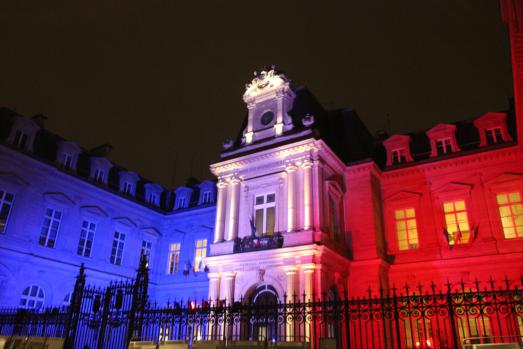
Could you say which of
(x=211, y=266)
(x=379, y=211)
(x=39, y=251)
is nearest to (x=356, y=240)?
(x=379, y=211)

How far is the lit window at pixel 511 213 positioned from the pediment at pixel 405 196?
10.9 feet

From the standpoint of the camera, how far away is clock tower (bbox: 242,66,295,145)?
20.2 metres

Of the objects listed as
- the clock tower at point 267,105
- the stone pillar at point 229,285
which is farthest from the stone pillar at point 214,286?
the clock tower at point 267,105

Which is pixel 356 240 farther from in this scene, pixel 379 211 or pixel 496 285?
pixel 496 285

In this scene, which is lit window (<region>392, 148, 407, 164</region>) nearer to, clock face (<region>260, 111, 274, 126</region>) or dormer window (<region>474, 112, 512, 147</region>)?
dormer window (<region>474, 112, 512, 147</region>)

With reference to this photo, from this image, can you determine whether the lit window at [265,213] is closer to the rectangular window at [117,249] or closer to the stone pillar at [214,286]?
the stone pillar at [214,286]

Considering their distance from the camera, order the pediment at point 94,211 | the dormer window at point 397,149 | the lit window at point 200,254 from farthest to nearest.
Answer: the lit window at point 200,254 → the pediment at point 94,211 → the dormer window at point 397,149

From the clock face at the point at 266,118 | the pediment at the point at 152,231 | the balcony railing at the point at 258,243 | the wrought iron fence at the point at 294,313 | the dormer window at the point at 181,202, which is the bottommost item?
the wrought iron fence at the point at 294,313

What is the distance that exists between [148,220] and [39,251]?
7383 mm

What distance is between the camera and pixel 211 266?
18.6m

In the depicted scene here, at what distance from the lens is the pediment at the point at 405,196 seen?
64.1 ft

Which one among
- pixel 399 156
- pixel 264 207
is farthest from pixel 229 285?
pixel 399 156

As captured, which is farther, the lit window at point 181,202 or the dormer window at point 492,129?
the lit window at point 181,202

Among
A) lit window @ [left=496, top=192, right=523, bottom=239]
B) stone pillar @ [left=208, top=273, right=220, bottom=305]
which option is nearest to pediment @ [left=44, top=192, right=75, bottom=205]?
stone pillar @ [left=208, top=273, right=220, bottom=305]
